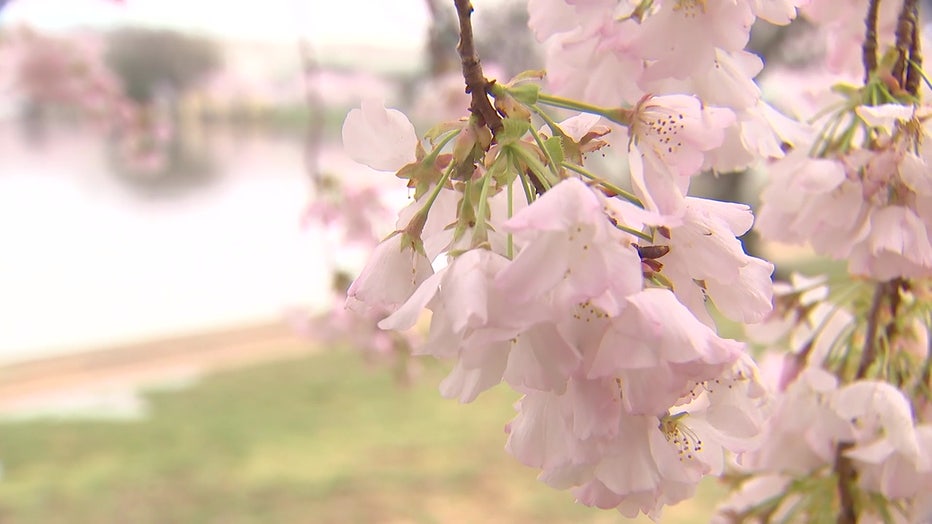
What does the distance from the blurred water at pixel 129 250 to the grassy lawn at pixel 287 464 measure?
111 centimetres

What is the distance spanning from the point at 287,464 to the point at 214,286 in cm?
221

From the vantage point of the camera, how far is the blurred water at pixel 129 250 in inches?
156

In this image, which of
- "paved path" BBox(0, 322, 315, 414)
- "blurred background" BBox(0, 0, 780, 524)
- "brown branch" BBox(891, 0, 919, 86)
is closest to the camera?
"brown branch" BBox(891, 0, 919, 86)

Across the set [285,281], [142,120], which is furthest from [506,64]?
[285,281]

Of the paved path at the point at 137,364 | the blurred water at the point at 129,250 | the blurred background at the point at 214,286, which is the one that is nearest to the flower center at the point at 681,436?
the blurred background at the point at 214,286

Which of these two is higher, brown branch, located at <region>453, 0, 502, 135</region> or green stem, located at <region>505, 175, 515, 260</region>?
brown branch, located at <region>453, 0, 502, 135</region>

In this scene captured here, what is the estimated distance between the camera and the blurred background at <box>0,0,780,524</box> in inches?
84.0

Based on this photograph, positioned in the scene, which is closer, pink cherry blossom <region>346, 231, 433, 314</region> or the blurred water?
pink cherry blossom <region>346, 231, 433, 314</region>

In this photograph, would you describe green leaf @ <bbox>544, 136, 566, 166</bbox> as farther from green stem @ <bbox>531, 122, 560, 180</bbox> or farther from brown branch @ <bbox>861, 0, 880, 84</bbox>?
brown branch @ <bbox>861, 0, 880, 84</bbox>

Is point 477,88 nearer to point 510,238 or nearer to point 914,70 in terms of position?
point 510,238

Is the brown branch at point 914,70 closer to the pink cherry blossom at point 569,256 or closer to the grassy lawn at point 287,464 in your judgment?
the pink cherry blossom at point 569,256

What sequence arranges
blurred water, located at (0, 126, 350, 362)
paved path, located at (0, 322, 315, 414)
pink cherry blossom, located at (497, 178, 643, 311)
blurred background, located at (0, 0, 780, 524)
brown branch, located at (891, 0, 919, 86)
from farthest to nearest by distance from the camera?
blurred water, located at (0, 126, 350, 362)
paved path, located at (0, 322, 315, 414)
blurred background, located at (0, 0, 780, 524)
brown branch, located at (891, 0, 919, 86)
pink cherry blossom, located at (497, 178, 643, 311)

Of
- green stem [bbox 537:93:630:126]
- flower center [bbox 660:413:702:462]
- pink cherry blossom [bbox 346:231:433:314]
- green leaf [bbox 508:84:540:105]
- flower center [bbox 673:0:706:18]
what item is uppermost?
flower center [bbox 673:0:706:18]

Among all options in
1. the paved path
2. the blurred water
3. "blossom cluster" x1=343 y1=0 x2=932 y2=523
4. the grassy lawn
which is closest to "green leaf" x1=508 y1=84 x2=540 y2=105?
"blossom cluster" x1=343 y1=0 x2=932 y2=523
